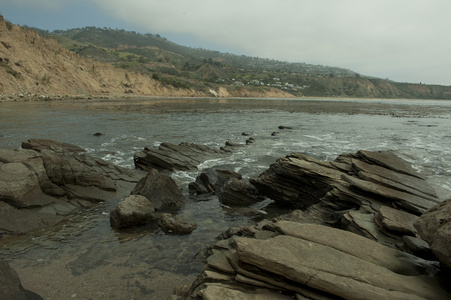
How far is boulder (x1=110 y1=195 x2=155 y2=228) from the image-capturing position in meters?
8.97

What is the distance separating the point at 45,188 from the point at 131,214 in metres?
4.09

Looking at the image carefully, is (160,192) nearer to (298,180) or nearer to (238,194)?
(238,194)

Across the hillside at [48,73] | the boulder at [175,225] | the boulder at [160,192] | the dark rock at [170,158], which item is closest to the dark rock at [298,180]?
the boulder at [160,192]

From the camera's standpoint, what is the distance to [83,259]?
709 cm

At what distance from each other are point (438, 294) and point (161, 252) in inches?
241

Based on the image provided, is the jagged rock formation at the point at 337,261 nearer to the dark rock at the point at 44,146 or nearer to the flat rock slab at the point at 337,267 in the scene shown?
the flat rock slab at the point at 337,267

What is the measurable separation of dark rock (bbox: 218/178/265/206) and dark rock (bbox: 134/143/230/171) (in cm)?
531

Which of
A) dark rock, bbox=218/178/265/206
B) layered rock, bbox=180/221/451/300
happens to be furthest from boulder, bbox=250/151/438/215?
layered rock, bbox=180/221/451/300

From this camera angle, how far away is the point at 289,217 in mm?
8625

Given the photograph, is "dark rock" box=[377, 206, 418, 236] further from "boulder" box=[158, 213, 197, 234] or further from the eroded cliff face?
the eroded cliff face

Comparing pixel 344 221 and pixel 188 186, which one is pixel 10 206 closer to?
pixel 188 186

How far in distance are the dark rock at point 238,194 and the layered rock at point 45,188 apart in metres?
4.59

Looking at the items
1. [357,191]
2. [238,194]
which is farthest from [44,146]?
[357,191]

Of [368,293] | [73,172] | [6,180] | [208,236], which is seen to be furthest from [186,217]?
[368,293]
